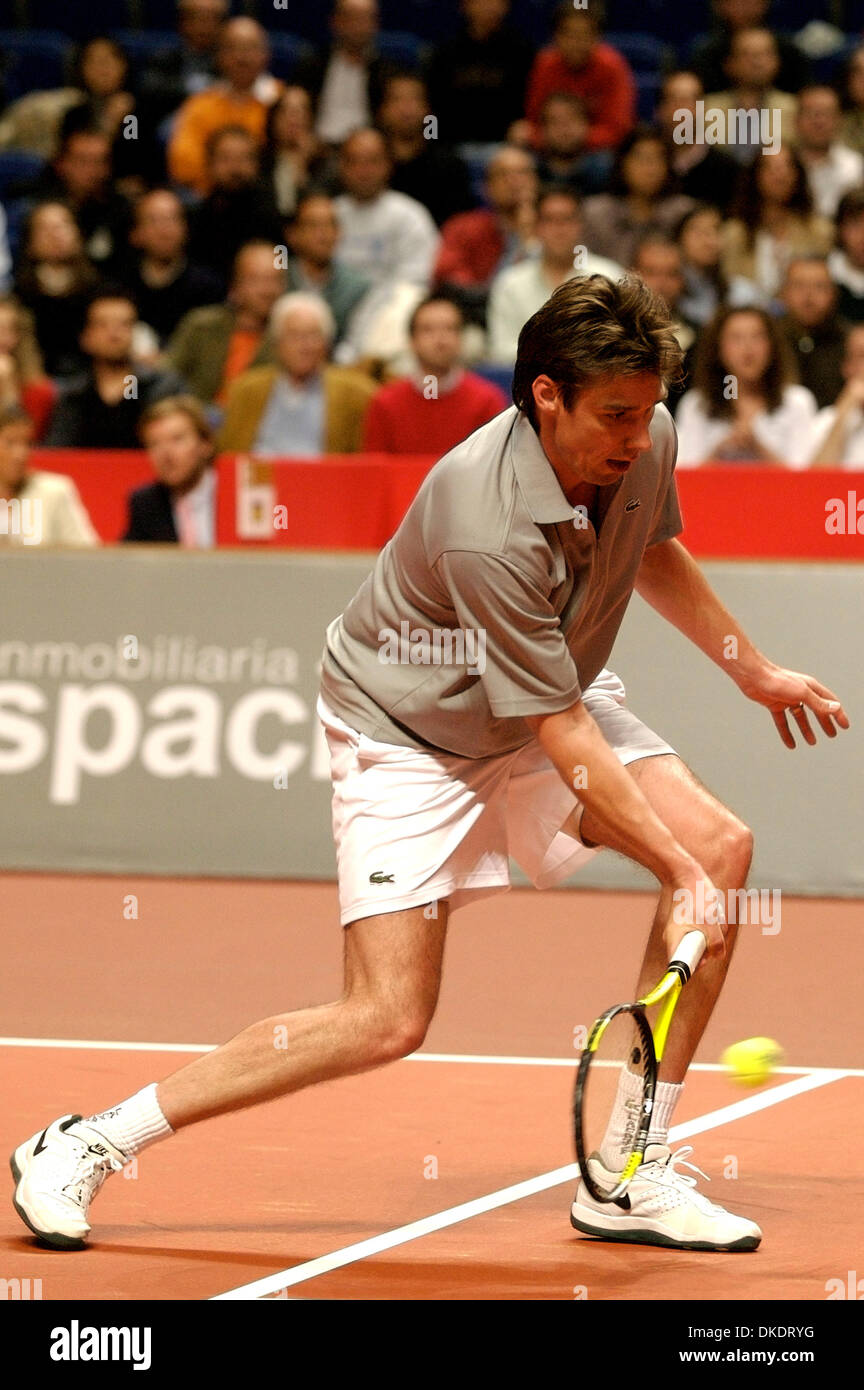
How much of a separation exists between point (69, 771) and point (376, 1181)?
4.28 meters

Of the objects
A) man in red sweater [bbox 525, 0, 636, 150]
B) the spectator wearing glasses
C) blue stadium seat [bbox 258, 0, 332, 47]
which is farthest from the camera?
blue stadium seat [bbox 258, 0, 332, 47]

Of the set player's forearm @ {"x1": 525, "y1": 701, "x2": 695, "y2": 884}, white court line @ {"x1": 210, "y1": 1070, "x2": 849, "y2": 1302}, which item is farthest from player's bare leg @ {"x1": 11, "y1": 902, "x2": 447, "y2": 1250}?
player's forearm @ {"x1": 525, "y1": 701, "x2": 695, "y2": 884}

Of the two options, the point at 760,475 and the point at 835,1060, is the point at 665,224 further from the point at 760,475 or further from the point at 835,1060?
the point at 835,1060

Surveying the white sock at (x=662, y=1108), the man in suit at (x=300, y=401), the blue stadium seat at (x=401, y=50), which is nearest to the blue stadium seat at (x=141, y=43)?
the blue stadium seat at (x=401, y=50)

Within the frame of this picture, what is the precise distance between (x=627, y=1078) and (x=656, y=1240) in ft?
1.47

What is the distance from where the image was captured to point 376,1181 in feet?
16.0

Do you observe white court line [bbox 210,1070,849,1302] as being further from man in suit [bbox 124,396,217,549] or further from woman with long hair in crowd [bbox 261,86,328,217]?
woman with long hair in crowd [bbox 261,86,328,217]

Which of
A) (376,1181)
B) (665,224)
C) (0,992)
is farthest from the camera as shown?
(665,224)

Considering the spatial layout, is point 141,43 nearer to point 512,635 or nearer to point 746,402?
point 746,402

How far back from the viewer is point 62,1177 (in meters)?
4.38

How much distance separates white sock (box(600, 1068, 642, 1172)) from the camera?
4.23m

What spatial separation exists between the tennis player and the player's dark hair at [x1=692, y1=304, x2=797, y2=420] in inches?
215

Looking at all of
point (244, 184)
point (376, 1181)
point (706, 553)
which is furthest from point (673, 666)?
point (244, 184)

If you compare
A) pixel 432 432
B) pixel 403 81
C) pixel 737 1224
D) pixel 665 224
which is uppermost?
pixel 403 81
